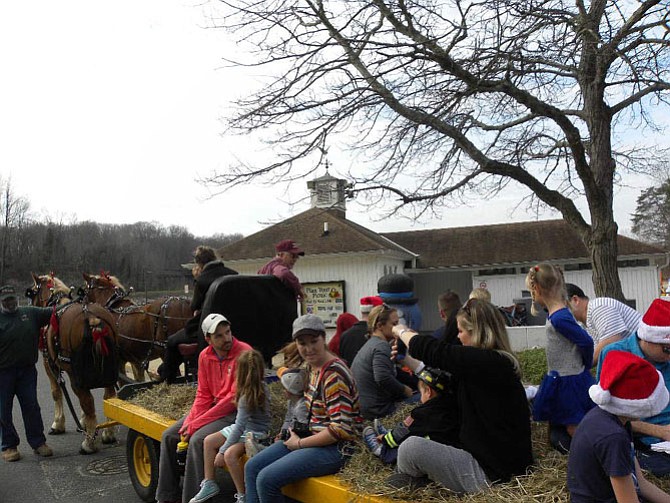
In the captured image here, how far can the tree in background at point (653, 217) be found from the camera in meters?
38.7

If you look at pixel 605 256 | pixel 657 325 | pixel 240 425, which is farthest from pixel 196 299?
pixel 605 256

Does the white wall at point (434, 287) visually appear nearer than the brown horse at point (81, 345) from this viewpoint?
No

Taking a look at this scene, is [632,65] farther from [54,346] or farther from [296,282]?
[54,346]

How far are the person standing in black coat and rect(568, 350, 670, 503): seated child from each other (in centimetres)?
474

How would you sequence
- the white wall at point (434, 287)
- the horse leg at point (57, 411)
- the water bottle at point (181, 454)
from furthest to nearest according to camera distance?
the white wall at point (434, 287)
the horse leg at point (57, 411)
the water bottle at point (181, 454)

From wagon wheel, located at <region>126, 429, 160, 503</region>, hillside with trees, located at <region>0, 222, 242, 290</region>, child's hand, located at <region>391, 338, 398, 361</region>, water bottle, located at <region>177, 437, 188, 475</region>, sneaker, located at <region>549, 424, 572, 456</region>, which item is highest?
hillside with trees, located at <region>0, 222, 242, 290</region>

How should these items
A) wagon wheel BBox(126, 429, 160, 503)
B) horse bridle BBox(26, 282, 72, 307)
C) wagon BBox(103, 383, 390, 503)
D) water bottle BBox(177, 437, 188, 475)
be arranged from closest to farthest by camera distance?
1. water bottle BBox(177, 437, 188, 475)
2. wagon BBox(103, 383, 390, 503)
3. wagon wheel BBox(126, 429, 160, 503)
4. horse bridle BBox(26, 282, 72, 307)

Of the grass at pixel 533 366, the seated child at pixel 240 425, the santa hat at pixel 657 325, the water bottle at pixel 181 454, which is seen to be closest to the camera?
the santa hat at pixel 657 325

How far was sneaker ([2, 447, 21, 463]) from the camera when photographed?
7.43 m

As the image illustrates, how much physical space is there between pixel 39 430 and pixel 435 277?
21.5 m

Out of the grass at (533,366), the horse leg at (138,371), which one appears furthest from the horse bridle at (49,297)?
the grass at (533,366)

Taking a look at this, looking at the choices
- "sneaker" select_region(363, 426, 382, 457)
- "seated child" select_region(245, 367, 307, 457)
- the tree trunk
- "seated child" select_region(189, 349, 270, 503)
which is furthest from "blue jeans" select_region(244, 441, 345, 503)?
the tree trunk

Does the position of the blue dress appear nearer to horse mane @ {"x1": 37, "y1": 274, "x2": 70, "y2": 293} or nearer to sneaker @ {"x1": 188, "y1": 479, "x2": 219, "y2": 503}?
sneaker @ {"x1": 188, "y1": 479, "x2": 219, "y2": 503}

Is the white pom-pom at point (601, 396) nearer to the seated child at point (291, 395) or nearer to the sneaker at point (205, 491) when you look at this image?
the seated child at point (291, 395)
